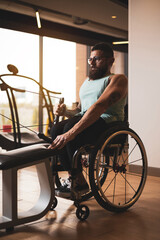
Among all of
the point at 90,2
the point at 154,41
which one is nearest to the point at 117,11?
the point at 90,2

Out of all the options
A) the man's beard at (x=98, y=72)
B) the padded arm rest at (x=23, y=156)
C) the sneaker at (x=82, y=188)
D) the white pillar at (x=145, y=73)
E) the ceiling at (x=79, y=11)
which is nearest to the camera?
the padded arm rest at (x=23, y=156)

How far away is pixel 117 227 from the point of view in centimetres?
152

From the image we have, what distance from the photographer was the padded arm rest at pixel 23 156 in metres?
1.37

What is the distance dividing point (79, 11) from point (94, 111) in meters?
3.64

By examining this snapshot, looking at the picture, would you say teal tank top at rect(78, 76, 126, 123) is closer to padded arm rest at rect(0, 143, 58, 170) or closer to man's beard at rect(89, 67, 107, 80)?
man's beard at rect(89, 67, 107, 80)

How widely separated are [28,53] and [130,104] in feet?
10.0

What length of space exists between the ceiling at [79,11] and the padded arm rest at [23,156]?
11.2 ft

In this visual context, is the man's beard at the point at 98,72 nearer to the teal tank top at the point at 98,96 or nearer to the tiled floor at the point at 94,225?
the teal tank top at the point at 98,96

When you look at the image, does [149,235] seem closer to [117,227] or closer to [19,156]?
[117,227]

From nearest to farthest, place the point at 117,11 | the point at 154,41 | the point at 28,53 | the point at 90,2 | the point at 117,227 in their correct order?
1. the point at 117,227
2. the point at 154,41
3. the point at 90,2
4. the point at 117,11
5. the point at 28,53

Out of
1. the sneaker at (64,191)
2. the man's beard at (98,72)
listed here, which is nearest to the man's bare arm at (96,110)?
the man's beard at (98,72)

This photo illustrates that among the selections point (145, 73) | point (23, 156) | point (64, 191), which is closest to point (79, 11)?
point (145, 73)

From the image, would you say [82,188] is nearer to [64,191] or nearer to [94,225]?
[64,191]

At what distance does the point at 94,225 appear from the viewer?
1.55m
